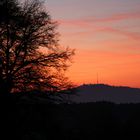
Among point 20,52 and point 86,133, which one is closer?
point 20,52

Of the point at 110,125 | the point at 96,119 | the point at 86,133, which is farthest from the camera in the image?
the point at 96,119

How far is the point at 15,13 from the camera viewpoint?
2894 centimetres

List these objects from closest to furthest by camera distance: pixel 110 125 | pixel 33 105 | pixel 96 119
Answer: pixel 33 105
pixel 110 125
pixel 96 119

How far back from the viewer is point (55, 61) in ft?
98.4

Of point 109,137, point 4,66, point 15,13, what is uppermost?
point 15,13

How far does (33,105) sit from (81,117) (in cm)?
3942

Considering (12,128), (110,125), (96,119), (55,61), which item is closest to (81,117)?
(96,119)

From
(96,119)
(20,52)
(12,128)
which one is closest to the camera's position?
(12,128)

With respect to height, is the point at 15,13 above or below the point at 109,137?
above

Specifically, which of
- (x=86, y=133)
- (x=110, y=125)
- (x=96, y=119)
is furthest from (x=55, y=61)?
(x=96, y=119)

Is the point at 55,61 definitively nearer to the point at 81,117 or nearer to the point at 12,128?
the point at 12,128

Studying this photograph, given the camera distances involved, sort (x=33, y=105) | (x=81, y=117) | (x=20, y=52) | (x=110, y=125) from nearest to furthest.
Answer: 1. (x=33, y=105)
2. (x=20, y=52)
3. (x=110, y=125)
4. (x=81, y=117)

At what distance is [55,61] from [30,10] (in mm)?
3063

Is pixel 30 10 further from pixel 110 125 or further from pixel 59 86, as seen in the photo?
pixel 110 125
